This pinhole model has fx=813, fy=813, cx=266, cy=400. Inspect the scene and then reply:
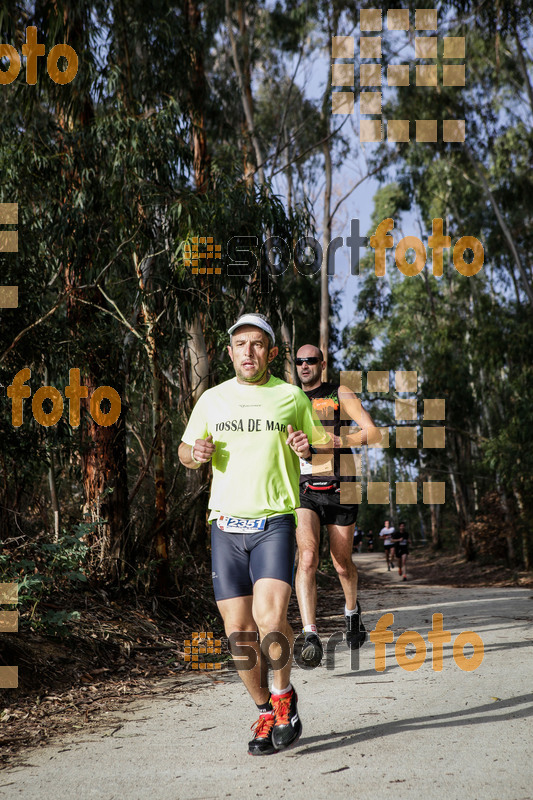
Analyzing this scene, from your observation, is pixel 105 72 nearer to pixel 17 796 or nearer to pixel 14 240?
pixel 14 240

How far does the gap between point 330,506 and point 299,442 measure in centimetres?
223

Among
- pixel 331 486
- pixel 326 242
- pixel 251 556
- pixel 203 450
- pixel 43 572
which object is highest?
pixel 326 242

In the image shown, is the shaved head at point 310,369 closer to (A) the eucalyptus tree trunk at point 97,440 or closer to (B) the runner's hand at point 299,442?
(B) the runner's hand at point 299,442

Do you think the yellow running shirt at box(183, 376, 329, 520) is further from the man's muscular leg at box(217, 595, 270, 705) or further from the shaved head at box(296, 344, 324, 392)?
the shaved head at box(296, 344, 324, 392)

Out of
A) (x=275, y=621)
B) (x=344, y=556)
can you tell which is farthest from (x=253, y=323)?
(x=344, y=556)

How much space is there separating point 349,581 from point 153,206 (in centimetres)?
479

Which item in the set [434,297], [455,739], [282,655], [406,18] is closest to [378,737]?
[455,739]

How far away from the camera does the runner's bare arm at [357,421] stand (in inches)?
198

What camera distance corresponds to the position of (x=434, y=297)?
2712 centimetres

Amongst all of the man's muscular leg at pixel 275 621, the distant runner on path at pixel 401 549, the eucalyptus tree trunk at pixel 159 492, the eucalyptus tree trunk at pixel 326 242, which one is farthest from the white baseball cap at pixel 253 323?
the distant runner on path at pixel 401 549

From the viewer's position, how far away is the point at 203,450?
3555 mm

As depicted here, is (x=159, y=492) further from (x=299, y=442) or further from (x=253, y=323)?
(x=299, y=442)

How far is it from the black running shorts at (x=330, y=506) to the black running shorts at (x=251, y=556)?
202 cm

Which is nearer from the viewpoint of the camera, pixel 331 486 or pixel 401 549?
pixel 331 486
